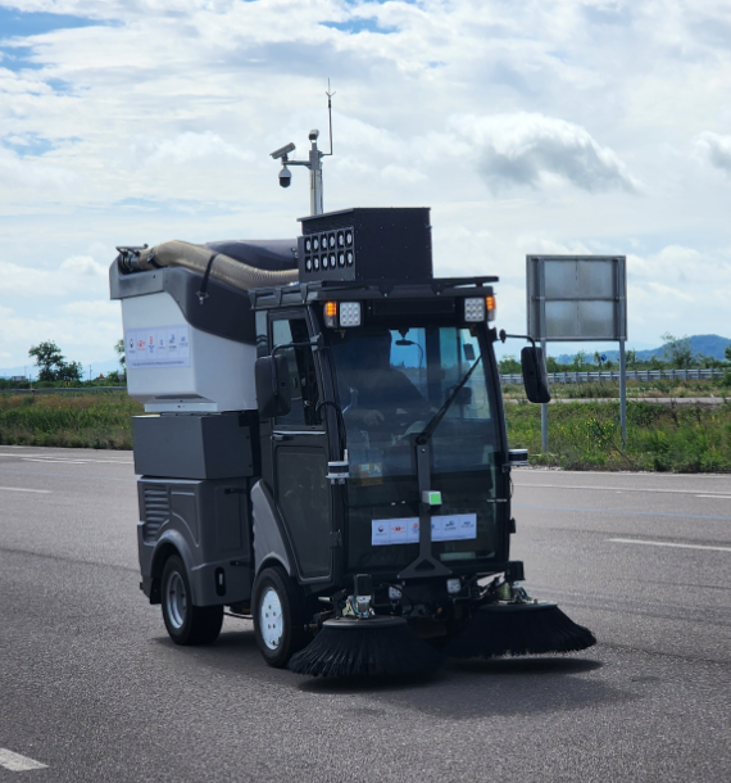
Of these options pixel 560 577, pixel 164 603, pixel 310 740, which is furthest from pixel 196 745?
pixel 560 577

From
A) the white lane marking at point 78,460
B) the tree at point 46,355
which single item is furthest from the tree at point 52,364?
the white lane marking at point 78,460

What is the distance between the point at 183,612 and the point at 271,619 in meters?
1.17

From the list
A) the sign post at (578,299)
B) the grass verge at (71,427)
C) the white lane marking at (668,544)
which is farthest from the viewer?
the grass verge at (71,427)

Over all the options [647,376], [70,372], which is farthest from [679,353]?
[70,372]

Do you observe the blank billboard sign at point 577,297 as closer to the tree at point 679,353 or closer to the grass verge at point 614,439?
the grass verge at point 614,439

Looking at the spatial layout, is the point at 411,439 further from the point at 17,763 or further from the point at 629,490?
the point at 629,490

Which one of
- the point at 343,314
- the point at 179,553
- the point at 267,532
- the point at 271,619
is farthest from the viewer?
the point at 179,553

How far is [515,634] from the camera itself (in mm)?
7125

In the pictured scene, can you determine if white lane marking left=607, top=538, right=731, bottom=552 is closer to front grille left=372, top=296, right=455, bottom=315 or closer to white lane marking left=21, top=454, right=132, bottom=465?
front grille left=372, top=296, right=455, bottom=315

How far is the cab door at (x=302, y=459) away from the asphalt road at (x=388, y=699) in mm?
756

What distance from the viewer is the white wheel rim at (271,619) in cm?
737

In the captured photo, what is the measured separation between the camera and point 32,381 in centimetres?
10988

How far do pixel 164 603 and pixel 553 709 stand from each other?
3.42m

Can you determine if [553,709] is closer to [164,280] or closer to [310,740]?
[310,740]
